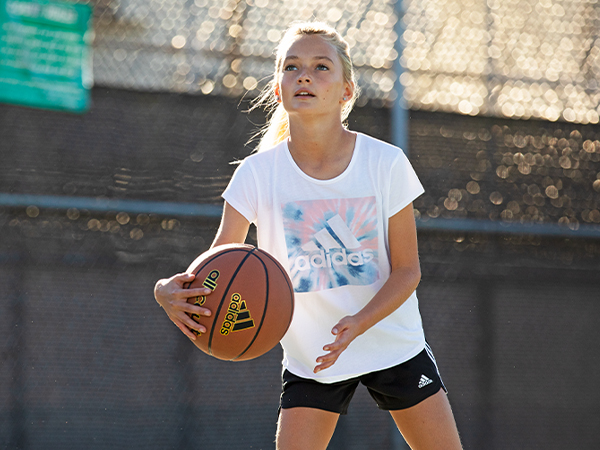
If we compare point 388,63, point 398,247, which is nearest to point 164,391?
point 398,247

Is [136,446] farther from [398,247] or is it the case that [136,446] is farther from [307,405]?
[398,247]

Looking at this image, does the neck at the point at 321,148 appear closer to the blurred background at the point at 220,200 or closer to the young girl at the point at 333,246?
the young girl at the point at 333,246

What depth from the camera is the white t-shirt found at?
2.61m

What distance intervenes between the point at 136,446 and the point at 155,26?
109 inches

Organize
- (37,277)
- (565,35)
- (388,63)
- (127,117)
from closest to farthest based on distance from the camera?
1. (37,277)
2. (127,117)
3. (388,63)
4. (565,35)

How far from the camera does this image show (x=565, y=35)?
17.7 ft

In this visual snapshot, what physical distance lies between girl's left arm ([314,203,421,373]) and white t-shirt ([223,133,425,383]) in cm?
4

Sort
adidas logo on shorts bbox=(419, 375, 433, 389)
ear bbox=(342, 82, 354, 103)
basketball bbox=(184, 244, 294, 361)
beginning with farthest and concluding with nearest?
ear bbox=(342, 82, 354, 103) → adidas logo on shorts bbox=(419, 375, 433, 389) → basketball bbox=(184, 244, 294, 361)

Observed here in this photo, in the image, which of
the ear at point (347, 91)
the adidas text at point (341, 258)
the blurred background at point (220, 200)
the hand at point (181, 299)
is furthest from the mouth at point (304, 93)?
the blurred background at point (220, 200)

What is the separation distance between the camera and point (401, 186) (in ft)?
8.61

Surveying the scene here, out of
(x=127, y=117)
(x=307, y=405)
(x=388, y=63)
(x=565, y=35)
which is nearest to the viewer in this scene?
(x=307, y=405)

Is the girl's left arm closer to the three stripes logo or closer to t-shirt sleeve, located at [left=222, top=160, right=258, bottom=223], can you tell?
the three stripes logo

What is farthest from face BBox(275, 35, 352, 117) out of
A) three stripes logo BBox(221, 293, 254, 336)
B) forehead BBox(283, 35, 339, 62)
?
three stripes logo BBox(221, 293, 254, 336)

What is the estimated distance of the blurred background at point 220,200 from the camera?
4.41m
